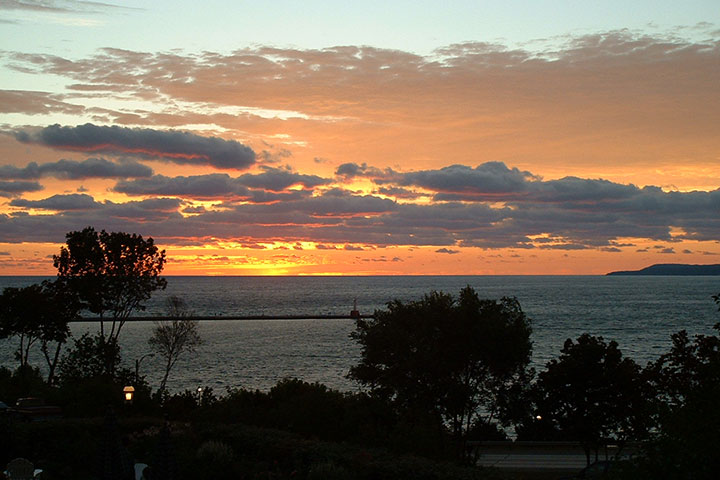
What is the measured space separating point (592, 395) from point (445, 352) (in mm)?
7944

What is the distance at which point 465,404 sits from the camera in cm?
3444

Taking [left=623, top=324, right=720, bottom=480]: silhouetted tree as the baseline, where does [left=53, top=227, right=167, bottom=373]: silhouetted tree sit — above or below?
above

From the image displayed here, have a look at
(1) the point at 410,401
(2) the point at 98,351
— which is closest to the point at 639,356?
(1) the point at 410,401

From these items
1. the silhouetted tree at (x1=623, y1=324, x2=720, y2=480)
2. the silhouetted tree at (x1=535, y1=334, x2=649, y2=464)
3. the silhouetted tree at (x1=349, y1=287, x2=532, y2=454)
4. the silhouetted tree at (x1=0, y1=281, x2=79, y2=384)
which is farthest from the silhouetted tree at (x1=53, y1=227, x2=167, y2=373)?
the silhouetted tree at (x1=623, y1=324, x2=720, y2=480)

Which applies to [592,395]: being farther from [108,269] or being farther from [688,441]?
[108,269]

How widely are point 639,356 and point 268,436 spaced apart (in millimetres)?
73265

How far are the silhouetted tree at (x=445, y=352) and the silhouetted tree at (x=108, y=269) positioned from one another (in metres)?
21.0

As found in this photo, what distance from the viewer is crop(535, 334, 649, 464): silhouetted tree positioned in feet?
112

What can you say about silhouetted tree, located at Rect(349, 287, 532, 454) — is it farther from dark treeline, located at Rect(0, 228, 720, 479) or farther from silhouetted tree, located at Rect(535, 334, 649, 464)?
A: silhouetted tree, located at Rect(535, 334, 649, 464)

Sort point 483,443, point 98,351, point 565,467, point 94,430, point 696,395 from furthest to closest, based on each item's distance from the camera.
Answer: point 98,351 < point 483,443 < point 565,467 < point 94,430 < point 696,395

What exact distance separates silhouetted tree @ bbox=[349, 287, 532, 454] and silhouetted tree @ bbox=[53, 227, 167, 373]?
21.0 meters

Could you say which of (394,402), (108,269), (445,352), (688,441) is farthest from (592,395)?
(108,269)

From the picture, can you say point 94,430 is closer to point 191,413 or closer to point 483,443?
point 191,413

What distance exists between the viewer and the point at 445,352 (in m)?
34.6
